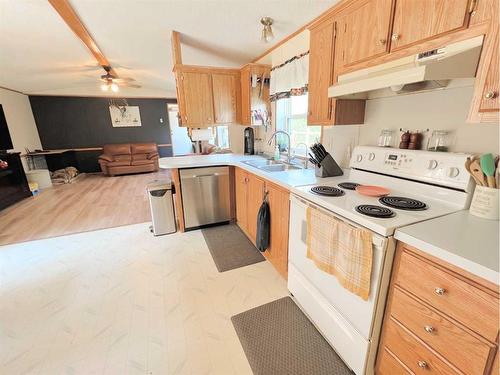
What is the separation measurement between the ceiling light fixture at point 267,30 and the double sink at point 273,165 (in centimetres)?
120

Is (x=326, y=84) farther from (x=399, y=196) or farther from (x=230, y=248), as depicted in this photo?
(x=230, y=248)

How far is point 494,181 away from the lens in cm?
101

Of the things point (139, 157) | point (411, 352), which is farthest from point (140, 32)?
point (139, 157)

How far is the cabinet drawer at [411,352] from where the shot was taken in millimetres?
859

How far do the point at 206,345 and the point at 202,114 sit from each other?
258 centimetres

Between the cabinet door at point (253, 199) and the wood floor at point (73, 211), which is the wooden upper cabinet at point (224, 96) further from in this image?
the wood floor at point (73, 211)

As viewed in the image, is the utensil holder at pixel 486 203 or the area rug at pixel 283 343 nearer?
the utensil holder at pixel 486 203

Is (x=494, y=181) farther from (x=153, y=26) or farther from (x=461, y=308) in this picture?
(x=153, y=26)

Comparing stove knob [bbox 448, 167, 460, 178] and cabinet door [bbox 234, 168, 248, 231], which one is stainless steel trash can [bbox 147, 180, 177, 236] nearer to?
cabinet door [bbox 234, 168, 248, 231]

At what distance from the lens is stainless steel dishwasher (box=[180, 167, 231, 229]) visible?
2.79 m

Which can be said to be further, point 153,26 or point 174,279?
point 153,26

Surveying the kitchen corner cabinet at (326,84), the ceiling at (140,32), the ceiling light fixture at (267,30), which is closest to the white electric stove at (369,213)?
the kitchen corner cabinet at (326,84)

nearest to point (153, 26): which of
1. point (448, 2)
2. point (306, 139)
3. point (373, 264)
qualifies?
point (306, 139)

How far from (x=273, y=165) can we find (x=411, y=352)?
192cm
